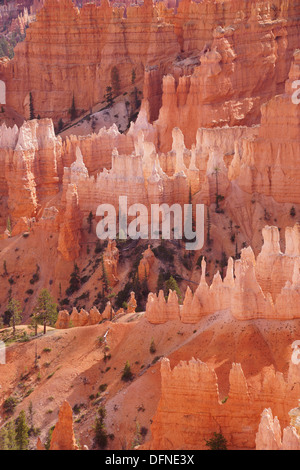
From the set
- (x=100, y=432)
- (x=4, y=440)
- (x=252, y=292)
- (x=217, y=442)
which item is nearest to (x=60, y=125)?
(x=252, y=292)

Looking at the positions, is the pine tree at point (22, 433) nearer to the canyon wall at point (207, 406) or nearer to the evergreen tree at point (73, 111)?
the canyon wall at point (207, 406)

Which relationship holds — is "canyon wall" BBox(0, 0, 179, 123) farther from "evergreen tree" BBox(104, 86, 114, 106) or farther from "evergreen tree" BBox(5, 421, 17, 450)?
"evergreen tree" BBox(5, 421, 17, 450)

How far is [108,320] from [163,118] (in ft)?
103

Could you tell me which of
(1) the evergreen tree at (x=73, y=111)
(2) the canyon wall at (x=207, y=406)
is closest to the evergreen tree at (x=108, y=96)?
(1) the evergreen tree at (x=73, y=111)

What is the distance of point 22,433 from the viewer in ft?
148

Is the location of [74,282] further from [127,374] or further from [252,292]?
[252,292]

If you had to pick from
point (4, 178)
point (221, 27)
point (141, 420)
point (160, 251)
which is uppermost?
point (221, 27)

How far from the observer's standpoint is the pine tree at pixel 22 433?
44.2 meters

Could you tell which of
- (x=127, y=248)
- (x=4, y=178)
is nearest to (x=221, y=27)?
(x=4, y=178)

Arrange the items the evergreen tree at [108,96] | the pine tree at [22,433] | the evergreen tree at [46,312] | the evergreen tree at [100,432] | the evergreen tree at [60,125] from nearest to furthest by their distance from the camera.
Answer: the pine tree at [22,433] < the evergreen tree at [100,432] < the evergreen tree at [46,312] < the evergreen tree at [108,96] < the evergreen tree at [60,125]

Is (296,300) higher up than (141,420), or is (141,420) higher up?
(296,300)

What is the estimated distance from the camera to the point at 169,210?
69500 millimetres

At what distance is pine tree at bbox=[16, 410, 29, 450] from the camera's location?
44.2 m

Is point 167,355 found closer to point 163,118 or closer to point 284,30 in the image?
point 163,118
